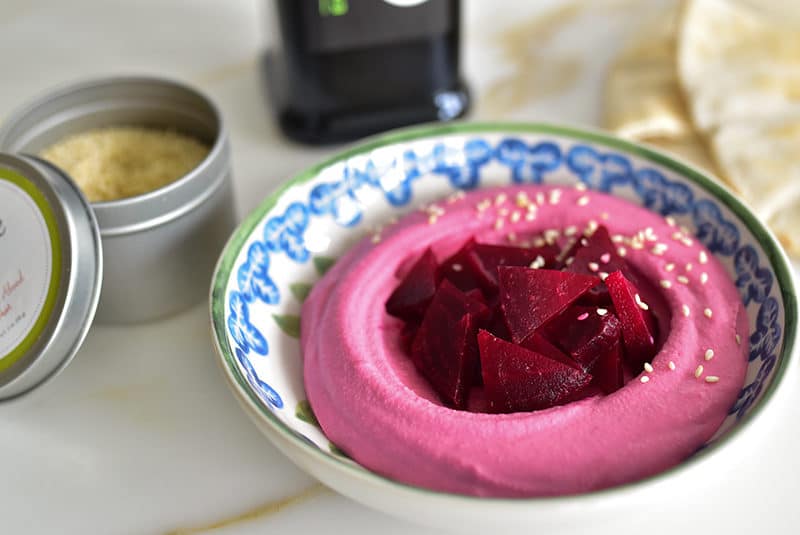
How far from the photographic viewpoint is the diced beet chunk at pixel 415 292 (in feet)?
3.43

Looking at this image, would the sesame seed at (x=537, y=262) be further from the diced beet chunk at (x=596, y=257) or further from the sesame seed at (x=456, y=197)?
the sesame seed at (x=456, y=197)

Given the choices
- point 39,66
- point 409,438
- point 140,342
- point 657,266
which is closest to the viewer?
point 409,438

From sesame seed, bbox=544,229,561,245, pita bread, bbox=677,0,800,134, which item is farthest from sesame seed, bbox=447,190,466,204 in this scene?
pita bread, bbox=677,0,800,134

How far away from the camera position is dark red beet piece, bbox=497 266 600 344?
0.96 meters

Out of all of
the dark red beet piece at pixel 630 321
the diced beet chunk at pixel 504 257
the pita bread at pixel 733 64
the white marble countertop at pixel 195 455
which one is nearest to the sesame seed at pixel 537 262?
the diced beet chunk at pixel 504 257

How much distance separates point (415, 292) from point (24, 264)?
0.46m

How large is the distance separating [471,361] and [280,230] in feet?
1.15

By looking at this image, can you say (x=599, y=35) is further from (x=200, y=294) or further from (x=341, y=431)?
(x=341, y=431)

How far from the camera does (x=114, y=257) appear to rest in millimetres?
1109

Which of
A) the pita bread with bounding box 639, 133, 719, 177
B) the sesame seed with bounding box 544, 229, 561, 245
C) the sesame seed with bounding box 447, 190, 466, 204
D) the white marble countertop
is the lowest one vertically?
the white marble countertop

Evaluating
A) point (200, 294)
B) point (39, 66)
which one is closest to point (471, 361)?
point (200, 294)

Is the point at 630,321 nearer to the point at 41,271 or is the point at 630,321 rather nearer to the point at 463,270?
the point at 463,270

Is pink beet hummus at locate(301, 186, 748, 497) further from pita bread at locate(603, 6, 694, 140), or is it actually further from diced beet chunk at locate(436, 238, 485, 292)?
pita bread at locate(603, 6, 694, 140)

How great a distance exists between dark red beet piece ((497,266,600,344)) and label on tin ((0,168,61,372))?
0.51m
